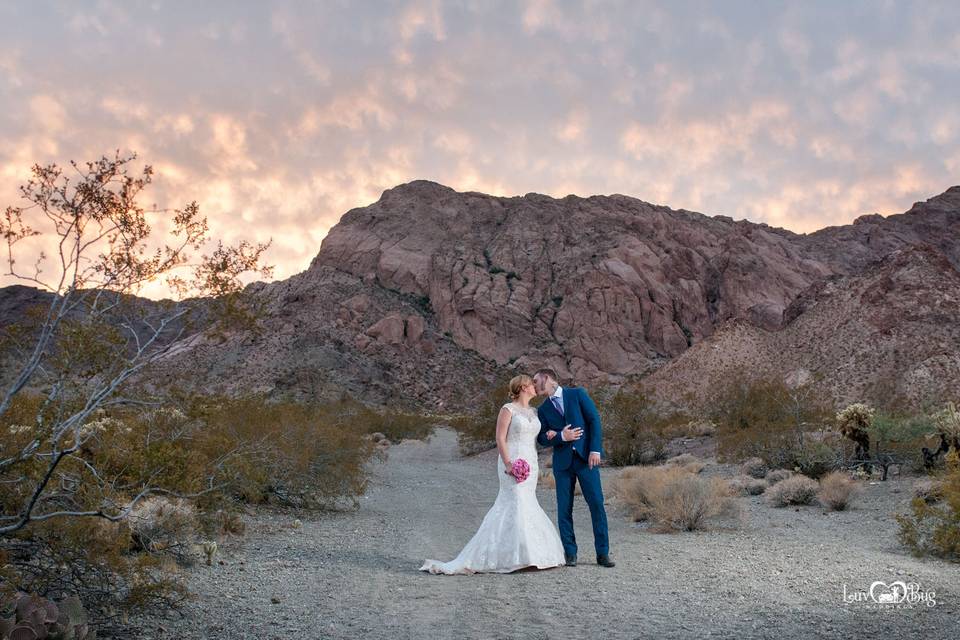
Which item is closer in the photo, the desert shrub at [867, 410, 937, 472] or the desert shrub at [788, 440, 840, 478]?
the desert shrub at [867, 410, 937, 472]

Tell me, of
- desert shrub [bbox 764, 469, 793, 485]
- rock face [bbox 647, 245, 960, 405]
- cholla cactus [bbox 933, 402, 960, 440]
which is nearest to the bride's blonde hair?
desert shrub [bbox 764, 469, 793, 485]

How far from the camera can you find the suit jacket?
9.42 meters

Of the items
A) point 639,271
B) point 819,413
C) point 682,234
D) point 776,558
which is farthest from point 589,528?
point 682,234

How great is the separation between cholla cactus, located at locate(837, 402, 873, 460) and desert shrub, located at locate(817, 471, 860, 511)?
3600 mm

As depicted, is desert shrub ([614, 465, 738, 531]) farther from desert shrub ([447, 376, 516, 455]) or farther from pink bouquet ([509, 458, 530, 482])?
desert shrub ([447, 376, 516, 455])

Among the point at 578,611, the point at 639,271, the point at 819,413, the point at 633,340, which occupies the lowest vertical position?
the point at 578,611

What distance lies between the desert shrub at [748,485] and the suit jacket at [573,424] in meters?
10.1

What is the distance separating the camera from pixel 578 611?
7078 mm

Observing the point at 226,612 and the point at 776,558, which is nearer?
the point at 226,612

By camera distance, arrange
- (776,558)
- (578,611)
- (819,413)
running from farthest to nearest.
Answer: (819,413) → (776,558) → (578,611)

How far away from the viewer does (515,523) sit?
9.21 meters

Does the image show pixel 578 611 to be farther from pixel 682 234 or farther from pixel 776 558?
pixel 682 234

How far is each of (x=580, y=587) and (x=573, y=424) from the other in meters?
1.93

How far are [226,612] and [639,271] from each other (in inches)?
4156
